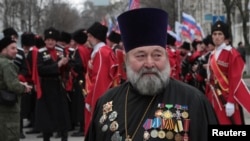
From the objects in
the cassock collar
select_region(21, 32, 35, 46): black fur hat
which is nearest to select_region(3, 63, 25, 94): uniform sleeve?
the cassock collar

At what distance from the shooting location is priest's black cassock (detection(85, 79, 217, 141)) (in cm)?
326

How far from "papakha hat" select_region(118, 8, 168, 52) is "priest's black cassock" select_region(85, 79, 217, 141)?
297mm

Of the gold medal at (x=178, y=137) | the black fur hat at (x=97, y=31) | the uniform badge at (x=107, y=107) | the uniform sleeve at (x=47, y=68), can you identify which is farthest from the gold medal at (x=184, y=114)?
the uniform sleeve at (x=47, y=68)

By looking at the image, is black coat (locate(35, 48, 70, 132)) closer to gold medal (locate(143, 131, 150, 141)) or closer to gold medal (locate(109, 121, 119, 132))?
gold medal (locate(109, 121, 119, 132))

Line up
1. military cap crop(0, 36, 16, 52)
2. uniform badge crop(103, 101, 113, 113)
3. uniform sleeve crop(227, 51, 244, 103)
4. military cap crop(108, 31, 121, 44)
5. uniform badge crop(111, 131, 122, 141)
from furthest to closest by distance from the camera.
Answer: military cap crop(108, 31, 121, 44) < uniform sleeve crop(227, 51, 244, 103) < military cap crop(0, 36, 16, 52) < uniform badge crop(103, 101, 113, 113) < uniform badge crop(111, 131, 122, 141)

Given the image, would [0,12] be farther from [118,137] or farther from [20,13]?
[118,137]

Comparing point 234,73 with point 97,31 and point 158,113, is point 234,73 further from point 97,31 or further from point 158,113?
point 158,113

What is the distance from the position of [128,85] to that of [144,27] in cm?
42

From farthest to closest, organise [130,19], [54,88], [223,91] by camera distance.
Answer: [54,88], [223,91], [130,19]

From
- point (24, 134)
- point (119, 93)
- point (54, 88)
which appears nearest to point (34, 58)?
point (54, 88)

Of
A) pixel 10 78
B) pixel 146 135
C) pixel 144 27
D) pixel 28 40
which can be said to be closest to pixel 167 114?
pixel 146 135

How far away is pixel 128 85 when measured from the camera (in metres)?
3.64

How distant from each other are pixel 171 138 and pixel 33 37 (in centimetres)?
850

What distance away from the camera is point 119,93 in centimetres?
359
